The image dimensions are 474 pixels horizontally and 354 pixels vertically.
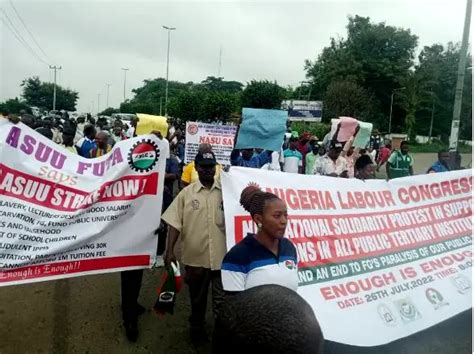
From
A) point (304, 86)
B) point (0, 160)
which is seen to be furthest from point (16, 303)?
point (304, 86)

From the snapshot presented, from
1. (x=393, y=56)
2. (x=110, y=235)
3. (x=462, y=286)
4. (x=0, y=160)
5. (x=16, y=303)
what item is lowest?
(x=16, y=303)

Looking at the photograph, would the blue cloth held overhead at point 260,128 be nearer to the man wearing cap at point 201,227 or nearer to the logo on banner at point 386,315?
the man wearing cap at point 201,227

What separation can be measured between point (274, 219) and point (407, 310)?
71.1 inches

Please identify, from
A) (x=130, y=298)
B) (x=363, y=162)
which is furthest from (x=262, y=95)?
(x=130, y=298)

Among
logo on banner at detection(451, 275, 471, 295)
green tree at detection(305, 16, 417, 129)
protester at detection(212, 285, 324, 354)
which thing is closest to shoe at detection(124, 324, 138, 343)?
logo on banner at detection(451, 275, 471, 295)

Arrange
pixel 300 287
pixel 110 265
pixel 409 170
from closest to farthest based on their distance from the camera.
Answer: pixel 300 287, pixel 110 265, pixel 409 170

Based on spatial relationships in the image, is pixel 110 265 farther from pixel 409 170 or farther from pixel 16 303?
pixel 409 170

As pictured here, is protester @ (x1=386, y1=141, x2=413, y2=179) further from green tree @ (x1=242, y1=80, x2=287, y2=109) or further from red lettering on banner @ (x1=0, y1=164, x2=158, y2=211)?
green tree @ (x1=242, y1=80, x2=287, y2=109)

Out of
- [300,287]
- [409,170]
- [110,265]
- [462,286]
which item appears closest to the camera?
[300,287]

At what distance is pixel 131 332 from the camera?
396 centimetres

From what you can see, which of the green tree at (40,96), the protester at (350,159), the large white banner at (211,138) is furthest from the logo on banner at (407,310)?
the green tree at (40,96)

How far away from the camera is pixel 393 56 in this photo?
172 ft

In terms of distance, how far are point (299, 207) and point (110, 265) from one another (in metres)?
1.63

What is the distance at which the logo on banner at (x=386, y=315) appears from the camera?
141 inches
